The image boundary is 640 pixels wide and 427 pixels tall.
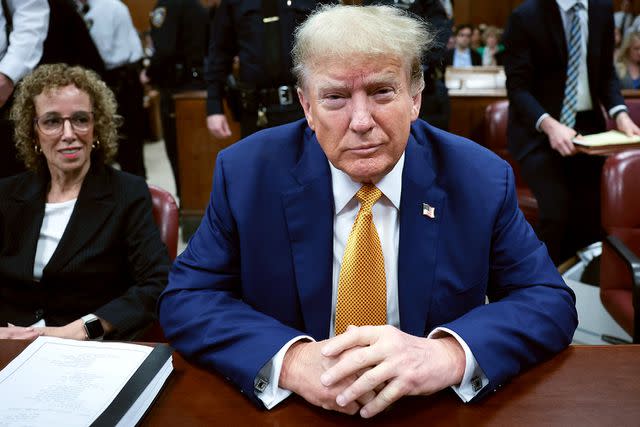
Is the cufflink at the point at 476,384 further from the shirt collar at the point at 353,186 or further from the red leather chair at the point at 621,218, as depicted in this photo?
the red leather chair at the point at 621,218

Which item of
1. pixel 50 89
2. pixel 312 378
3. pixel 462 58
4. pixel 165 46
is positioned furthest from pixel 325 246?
pixel 462 58

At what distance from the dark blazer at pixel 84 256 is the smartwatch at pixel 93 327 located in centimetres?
8

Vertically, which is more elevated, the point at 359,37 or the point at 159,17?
the point at 159,17

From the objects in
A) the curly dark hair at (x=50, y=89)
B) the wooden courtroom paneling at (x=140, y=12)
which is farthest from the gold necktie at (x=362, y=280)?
the wooden courtroom paneling at (x=140, y=12)

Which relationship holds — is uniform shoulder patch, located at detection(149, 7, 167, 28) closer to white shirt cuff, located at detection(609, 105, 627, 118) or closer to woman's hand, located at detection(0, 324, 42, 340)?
white shirt cuff, located at detection(609, 105, 627, 118)

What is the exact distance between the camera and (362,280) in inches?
51.8

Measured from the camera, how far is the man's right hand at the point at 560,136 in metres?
2.82

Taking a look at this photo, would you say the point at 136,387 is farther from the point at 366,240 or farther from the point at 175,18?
the point at 175,18

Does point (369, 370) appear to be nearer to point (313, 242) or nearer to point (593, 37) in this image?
point (313, 242)

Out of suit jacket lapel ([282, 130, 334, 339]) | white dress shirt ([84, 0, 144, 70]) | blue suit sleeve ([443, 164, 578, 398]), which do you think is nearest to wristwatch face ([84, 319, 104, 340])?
suit jacket lapel ([282, 130, 334, 339])

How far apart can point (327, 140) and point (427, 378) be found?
0.53m

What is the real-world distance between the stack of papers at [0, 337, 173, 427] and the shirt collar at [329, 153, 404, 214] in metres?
0.48

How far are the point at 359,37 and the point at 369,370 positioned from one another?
63 centimetres

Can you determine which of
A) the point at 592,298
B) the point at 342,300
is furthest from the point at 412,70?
the point at 592,298
